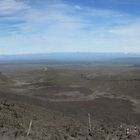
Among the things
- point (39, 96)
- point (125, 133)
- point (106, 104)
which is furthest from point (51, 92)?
point (125, 133)

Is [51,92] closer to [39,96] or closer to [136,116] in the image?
[39,96]

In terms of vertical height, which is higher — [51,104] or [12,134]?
[12,134]

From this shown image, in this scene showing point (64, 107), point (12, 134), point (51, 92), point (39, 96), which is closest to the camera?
point (12, 134)

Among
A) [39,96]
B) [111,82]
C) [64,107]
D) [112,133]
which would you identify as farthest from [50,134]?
[111,82]

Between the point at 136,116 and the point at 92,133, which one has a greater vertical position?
the point at 92,133

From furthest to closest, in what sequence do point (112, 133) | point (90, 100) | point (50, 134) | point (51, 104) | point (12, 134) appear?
point (90, 100), point (51, 104), point (112, 133), point (50, 134), point (12, 134)

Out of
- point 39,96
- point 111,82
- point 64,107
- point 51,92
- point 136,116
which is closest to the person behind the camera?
point 136,116

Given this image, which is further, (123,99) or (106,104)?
(123,99)

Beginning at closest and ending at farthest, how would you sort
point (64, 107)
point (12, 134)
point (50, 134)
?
1. point (12, 134)
2. point (50, 134)
3. point (64, 107)

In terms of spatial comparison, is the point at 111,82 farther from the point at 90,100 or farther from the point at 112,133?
the point at 112,133
